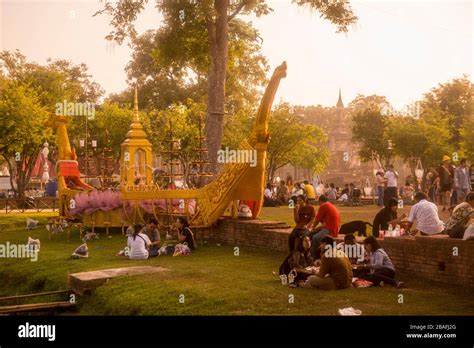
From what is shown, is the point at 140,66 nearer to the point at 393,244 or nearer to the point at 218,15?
the point at 218,15

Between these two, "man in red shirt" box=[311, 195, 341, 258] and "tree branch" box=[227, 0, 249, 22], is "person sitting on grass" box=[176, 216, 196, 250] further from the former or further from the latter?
"tree branch" box=[227, 0, 249, 22]

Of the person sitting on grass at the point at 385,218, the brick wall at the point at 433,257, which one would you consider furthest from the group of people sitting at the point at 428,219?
the brick wall at the point at 433,257

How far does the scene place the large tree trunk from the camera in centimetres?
2288

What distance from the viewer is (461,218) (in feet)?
38.0

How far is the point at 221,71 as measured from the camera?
23.0 meters

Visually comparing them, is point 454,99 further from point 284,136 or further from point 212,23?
point 212,23

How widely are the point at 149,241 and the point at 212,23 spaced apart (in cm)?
1001

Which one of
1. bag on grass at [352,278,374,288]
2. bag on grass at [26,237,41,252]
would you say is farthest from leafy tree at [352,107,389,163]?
bag on grass at [352,278,374,288]

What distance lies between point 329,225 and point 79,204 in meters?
11.3

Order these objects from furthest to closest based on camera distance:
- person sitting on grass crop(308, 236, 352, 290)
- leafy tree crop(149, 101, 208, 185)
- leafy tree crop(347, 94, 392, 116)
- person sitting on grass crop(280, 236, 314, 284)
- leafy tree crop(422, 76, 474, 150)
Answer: leafy tree crop(347, 94, 392, 116) < leafy tree crop(422, 76, 474, 150) < leafy tree crop(149, 101, 208, 185) < person sitting on grass crop(280, 236, 314, 284) < person sitting on grass crop(308, 236, 352, 290)

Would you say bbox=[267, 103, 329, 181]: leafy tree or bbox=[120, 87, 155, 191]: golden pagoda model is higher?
bbox=[267, 103, 329, 181]: leafy tree

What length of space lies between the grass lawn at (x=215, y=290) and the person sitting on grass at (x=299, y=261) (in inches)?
12.3

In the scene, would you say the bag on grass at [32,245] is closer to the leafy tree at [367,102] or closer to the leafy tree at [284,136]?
the leafy tree at [284,136]
